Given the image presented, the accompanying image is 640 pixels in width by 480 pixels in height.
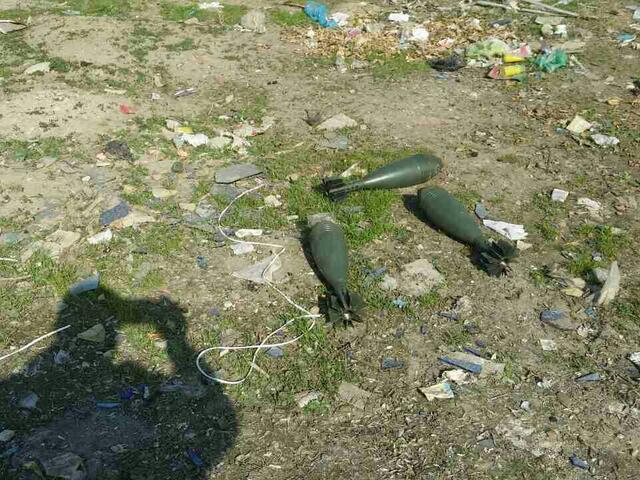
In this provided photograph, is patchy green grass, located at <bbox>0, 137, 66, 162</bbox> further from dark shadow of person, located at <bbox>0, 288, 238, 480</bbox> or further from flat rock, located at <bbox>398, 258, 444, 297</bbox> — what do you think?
flat rock, located at <bbox>398, 258, 444, 297</bbox>

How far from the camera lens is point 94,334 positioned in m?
4.22

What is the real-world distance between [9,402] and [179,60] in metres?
5.40

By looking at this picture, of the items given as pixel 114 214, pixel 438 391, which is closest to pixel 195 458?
pixel 438 391

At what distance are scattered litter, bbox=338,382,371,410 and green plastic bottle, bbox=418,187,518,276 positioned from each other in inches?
54.9

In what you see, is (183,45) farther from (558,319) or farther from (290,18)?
(558,319)

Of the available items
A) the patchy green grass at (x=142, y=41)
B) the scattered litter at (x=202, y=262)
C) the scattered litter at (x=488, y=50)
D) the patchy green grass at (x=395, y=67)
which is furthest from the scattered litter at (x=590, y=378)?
the patchy green grass at (x=142, y=41)

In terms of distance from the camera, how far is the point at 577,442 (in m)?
3.47

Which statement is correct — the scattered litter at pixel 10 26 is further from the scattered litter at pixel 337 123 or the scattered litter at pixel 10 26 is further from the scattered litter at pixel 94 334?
the scattered litter at pixel 94 334

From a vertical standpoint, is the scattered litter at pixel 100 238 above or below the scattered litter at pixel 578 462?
below

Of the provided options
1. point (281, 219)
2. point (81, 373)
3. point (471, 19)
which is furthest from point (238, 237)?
point (471, 19)

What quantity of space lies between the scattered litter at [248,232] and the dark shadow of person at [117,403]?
898mm

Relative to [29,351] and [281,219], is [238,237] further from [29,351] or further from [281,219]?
[29,351]

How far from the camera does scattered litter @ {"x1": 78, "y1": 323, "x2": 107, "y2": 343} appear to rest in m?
4.19

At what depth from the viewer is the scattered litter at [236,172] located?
18.9ft
